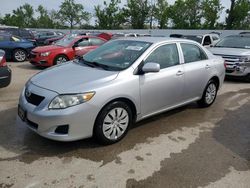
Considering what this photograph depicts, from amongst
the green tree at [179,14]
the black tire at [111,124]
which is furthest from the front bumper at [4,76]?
the green tree at [179,14]

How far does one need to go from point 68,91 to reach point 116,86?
675mm

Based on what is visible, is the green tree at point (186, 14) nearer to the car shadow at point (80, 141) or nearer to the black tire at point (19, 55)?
the black tire at point (19, 55)

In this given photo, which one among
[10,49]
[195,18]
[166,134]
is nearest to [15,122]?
[166,134]

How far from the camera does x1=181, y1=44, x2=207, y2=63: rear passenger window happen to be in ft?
16.6

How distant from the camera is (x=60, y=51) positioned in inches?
408

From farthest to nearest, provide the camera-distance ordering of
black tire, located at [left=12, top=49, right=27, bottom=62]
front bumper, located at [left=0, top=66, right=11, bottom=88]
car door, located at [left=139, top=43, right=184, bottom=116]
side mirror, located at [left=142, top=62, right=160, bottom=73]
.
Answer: black tire, located at [left=12, top=49, right=27, bottom=62], front bumper, located at [left=0, top=66, right=11, bottom=88], car door, located at [left=139, top=43, right=184, bottom=116], side mirror, located at [left=142, top=62, right=160, bottom=73]

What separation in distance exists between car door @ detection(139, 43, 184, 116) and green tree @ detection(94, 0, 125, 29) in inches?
2161

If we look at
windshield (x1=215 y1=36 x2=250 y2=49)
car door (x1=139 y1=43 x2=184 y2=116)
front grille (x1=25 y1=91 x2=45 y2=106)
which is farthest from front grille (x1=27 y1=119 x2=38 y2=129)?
windshield (x1=215 y1=36 x2=250 y2=49)

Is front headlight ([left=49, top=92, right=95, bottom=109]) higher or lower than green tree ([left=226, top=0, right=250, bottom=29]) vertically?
lower

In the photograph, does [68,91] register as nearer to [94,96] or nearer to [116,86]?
[94,96]

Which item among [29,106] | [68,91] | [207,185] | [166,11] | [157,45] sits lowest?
[207,185]

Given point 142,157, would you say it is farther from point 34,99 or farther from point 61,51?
point 61,51

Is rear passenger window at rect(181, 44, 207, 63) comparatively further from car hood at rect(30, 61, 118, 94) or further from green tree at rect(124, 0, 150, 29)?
green tree at rect(124, 0, 150, 29)

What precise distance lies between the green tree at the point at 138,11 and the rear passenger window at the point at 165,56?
176 feet
